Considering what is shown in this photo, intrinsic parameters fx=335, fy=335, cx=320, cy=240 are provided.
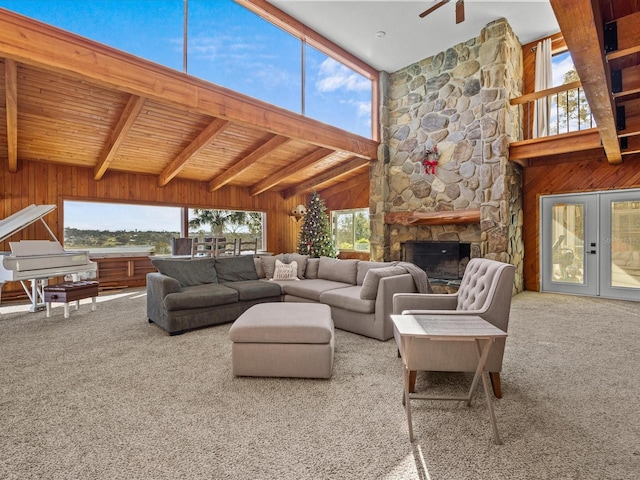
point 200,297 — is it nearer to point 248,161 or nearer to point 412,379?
point 412,379

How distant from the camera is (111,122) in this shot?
5.06 metres

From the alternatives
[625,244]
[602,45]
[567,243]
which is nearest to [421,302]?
[602,45]

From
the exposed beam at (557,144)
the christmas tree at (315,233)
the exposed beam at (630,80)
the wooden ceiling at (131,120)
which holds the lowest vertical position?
the christmas tree at (315,233)

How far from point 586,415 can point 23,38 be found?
202 inches

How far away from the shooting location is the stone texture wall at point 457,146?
5570 mm

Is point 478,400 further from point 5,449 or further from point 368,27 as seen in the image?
point 368,27

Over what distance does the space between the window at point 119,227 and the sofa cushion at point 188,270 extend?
343 cm

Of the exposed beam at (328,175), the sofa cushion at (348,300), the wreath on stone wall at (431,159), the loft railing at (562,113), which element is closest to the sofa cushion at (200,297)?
the sofa cushion at (348,300)

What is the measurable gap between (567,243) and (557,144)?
6.44 feet

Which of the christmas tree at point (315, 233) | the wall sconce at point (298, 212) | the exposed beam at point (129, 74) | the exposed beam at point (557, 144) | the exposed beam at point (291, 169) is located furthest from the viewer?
the wall sconce at point (298, 212)

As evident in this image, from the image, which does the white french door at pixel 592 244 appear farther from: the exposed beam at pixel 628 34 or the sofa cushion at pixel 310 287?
the exposed beam at pixel 628 34

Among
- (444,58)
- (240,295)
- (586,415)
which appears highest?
(444,58)

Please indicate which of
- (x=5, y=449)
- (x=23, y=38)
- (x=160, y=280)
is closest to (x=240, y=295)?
(x=160, y=280)

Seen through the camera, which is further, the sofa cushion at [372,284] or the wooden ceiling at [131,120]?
the sofa cushion at [372,284]
